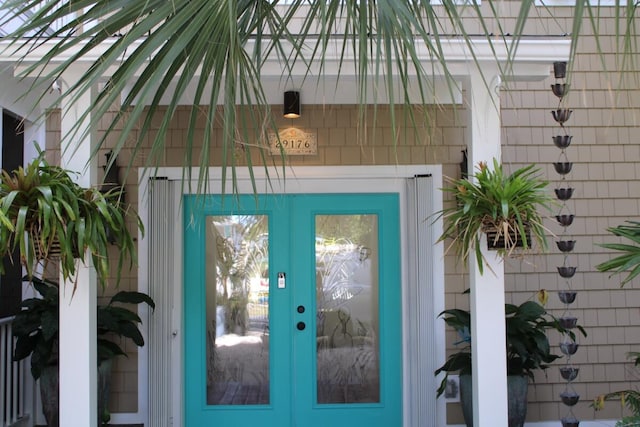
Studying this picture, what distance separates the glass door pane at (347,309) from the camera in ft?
17.4

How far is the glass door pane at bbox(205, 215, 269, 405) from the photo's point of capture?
5285mm

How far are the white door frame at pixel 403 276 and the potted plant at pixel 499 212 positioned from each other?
5.18 ft

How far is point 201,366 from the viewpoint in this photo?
527 centimetres

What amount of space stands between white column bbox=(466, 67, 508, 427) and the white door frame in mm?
1440

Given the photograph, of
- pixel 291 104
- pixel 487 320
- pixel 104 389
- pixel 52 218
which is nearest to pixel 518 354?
pixel 487 320

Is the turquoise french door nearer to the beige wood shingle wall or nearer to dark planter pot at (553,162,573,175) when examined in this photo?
the beige wood shingle wall

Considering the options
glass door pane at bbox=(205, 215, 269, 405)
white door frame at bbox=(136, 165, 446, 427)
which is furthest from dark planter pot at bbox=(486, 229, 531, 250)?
glass door pane at bbox=(205, 215, 269, 405)

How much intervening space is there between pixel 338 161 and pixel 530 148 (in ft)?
5.10

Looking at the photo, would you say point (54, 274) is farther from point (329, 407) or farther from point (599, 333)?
point (599, 333)

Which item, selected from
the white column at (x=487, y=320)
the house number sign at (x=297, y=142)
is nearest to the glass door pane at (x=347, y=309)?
the house number sign at (x=297, y=142)

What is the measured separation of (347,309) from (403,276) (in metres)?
0.54

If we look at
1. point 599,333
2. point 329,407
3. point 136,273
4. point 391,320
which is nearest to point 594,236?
point 599,333

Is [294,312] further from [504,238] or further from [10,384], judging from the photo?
[504,238]

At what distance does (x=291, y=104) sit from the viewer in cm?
496
